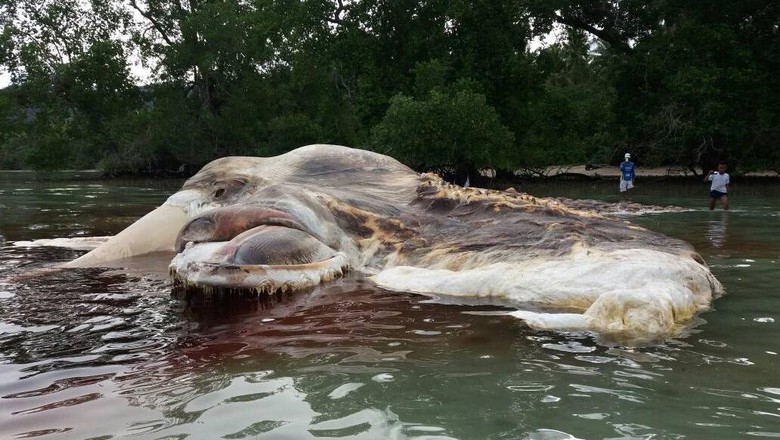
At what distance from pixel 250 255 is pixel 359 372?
7.08 ft

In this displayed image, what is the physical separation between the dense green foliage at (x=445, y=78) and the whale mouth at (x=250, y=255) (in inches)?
668

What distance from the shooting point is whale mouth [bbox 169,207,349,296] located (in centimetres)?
482

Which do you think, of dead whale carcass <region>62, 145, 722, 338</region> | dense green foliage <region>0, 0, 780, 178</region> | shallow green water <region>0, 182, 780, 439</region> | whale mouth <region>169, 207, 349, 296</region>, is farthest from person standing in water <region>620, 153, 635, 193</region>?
whale mouth <region>169, 207, 349, 296</region>

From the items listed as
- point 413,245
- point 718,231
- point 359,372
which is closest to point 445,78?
point 718,231

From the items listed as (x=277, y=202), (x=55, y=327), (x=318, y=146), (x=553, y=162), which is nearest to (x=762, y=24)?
(x=553, y=162)

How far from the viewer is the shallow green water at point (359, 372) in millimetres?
2434

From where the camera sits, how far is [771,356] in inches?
128

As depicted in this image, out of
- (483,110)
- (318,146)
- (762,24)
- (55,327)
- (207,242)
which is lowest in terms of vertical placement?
(55,327)

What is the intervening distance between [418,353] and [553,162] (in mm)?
26378

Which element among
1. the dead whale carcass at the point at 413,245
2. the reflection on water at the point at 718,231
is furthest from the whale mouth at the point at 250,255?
the reflection on water at the point at 718,231

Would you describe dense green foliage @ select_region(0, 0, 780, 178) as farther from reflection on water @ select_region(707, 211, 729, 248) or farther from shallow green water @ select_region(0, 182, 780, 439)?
shallow green water @ select_region(0, 182, 780, 439)

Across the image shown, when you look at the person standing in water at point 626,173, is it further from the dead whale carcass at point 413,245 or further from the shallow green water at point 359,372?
the shallow green water at point 359,372

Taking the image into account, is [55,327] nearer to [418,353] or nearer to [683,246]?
[418,353]

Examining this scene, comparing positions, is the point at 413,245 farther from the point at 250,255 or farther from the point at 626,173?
the point at 626,173
